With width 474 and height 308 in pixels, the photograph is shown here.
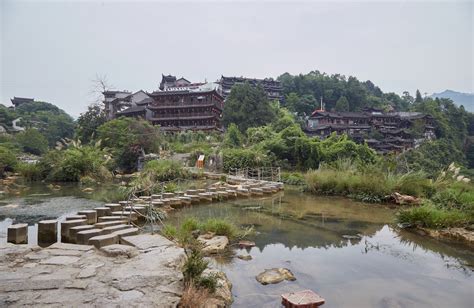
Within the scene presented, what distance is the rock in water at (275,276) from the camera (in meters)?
5.16

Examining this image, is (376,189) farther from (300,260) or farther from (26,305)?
(26,305)

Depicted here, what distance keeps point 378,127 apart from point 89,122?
3670 cm

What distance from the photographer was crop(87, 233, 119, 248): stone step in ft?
18.0

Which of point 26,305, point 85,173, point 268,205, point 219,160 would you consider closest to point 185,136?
point 219,160

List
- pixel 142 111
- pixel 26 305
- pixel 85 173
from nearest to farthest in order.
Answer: pixel 26 305 → pixel 85 173 → pixel 142 111

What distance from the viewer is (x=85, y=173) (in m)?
20.1

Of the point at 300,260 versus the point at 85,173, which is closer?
the point at 300,260

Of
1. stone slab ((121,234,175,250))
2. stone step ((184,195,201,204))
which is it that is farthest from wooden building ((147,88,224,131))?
stone slab ((121,234,175,250))

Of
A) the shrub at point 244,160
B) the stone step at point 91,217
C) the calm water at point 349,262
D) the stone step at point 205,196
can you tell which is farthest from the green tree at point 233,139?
the stone step at point 91,217

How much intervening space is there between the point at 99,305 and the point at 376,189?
1125 cm

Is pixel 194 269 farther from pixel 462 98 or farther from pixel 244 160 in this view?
pixel 462 98

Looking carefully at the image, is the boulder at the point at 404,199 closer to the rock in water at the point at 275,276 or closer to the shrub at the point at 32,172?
the rock in water at the point at 275,276

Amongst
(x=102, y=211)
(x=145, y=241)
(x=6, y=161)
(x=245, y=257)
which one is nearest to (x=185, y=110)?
(x=6, y=161)

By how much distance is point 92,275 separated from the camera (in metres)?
4.20
